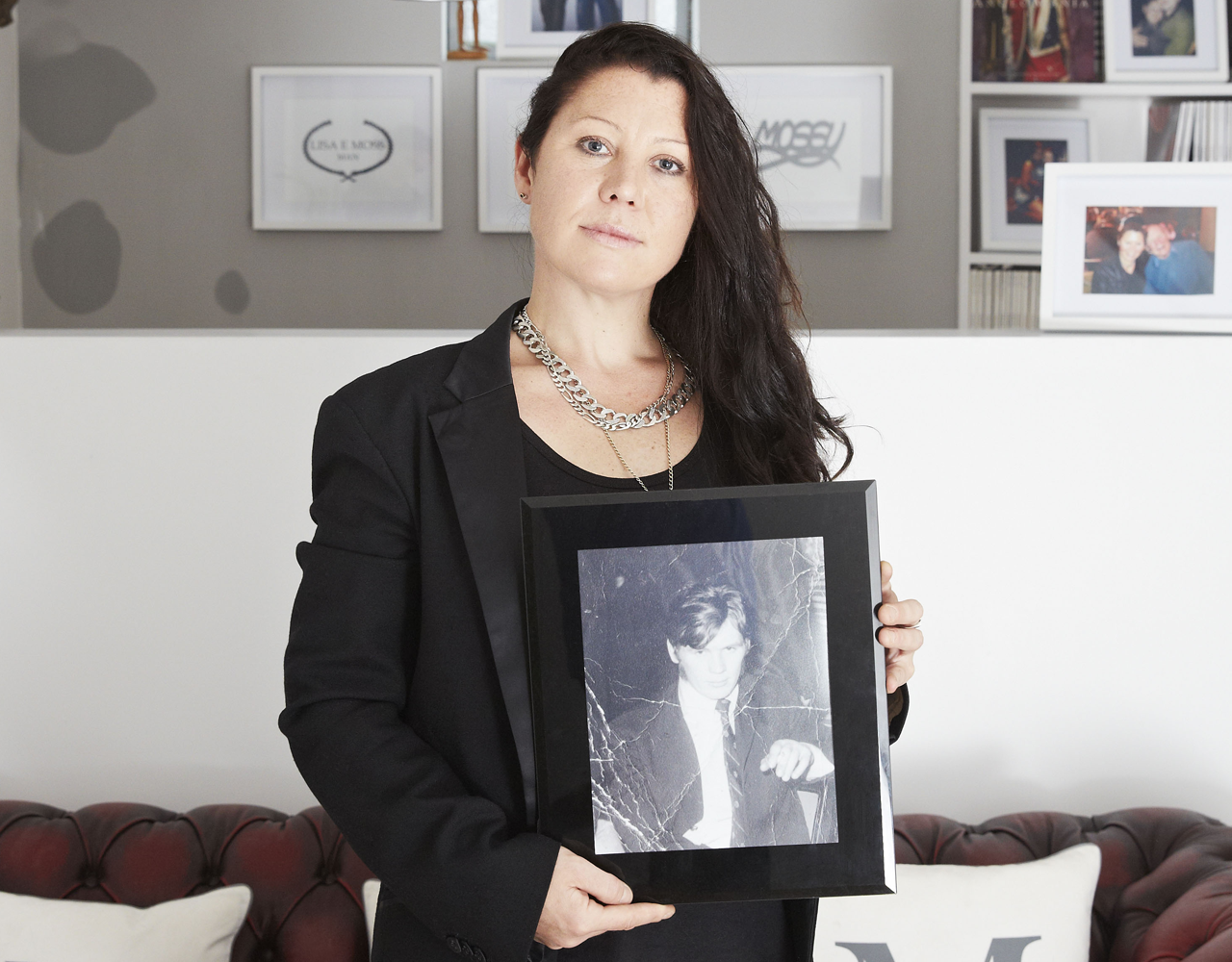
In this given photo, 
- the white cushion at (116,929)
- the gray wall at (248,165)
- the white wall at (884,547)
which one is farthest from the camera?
the gray wall at (248,165)

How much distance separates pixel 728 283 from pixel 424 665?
0.52 m

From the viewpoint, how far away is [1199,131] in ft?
10.9

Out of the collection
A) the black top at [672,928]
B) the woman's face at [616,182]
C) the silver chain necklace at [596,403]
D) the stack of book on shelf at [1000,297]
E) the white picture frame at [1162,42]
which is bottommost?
the black top at [672,928]

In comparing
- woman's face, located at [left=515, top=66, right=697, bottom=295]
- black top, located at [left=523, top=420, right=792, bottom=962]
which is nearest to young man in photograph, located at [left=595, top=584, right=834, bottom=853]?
black top, located at [left=523, top=420, right=792, bottom=962]

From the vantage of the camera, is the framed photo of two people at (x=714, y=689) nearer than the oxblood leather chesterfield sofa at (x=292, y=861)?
Yes

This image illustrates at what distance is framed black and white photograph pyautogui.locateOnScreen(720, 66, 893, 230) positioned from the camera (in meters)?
3.32

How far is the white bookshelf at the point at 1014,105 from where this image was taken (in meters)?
3.33

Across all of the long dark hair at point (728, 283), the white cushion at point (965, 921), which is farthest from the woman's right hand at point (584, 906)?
the white cushion at point (965, 921)

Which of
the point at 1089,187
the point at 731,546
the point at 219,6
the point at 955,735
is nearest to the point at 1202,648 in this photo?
the point at 955,735

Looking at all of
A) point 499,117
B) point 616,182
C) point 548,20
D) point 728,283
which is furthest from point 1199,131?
point 616,182

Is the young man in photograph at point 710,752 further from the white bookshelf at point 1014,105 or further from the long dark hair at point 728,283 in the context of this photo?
the white bookshelf at point 1014,105

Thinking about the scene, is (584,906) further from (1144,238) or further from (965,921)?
(1144,238)

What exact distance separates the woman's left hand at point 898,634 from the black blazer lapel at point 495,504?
32 cm

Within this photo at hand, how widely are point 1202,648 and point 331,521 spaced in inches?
64.1
